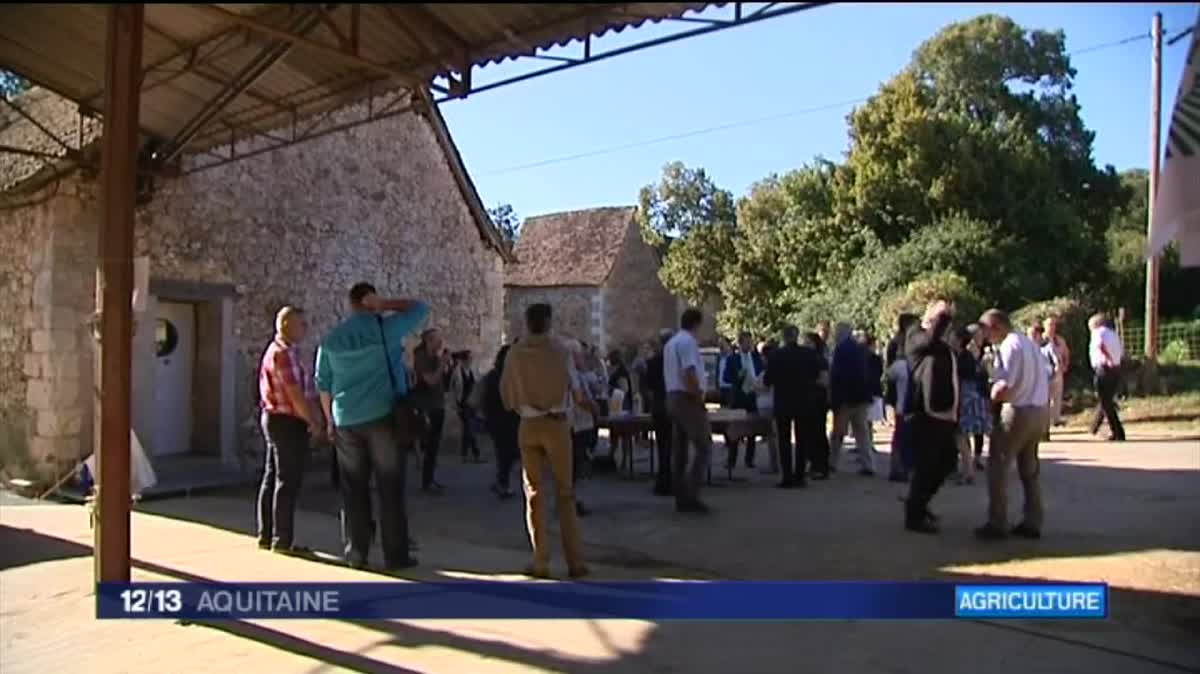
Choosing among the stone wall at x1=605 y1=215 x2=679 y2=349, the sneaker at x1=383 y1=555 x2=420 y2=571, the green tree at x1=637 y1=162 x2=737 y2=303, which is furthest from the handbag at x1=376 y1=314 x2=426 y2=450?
the green tree at x1=637 y1=162 x2=737 y2=303

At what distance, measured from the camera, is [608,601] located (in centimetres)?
523

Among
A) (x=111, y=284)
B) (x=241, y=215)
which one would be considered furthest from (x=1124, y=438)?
(x=111, y=284)

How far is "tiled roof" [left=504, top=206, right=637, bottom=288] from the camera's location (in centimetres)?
3212

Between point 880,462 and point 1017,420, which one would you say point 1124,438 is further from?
point 1017,420

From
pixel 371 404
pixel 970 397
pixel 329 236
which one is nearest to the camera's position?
pixel 371 404

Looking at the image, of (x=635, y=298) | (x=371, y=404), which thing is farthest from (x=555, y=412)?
(x=635, y=298)

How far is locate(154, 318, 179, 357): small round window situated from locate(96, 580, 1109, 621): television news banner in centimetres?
621

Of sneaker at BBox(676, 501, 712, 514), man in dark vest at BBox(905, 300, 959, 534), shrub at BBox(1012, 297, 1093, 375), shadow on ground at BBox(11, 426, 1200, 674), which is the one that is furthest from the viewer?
shrub at BBox(1012, 297, 1093, 375)

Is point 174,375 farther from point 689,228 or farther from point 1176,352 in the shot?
point 689,228

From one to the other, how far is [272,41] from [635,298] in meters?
28.1

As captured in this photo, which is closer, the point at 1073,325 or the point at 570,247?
the point at 1073,325

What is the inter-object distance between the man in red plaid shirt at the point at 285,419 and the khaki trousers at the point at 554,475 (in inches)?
66.7

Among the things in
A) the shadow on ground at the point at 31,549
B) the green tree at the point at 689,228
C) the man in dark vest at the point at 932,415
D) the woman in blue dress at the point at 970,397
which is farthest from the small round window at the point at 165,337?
the green tree at the point at 689,228

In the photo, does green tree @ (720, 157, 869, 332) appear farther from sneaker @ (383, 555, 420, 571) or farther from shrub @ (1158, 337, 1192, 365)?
sneaker @ (383, 555, 420, 571)
